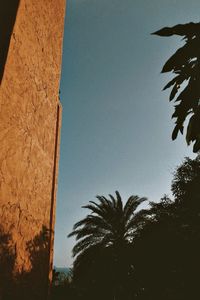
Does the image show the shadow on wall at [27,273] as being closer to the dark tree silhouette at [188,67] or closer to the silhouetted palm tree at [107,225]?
the dark tree silhouette at [188,67]

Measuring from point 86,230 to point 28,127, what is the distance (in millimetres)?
13044

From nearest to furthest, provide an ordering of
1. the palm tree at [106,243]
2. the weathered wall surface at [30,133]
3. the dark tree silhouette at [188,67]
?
1. the dark tree silhouette at [188,67]
2. the weathered wall surface at [30,133]
3. the palm tree at [106,243]

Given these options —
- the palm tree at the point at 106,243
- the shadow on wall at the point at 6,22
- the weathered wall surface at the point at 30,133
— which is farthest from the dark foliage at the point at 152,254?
the shadow on wall at the point at 6,22

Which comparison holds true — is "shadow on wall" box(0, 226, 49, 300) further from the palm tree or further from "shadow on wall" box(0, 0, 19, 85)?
the palm tree

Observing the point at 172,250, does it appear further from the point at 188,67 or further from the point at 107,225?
the point at 188,67

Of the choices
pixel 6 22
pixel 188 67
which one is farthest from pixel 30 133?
pixel 188 67

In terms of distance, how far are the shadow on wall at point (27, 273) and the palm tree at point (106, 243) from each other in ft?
35.1

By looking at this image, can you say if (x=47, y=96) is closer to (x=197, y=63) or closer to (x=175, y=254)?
(x=197, y=63)

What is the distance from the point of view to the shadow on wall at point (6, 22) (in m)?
5.22

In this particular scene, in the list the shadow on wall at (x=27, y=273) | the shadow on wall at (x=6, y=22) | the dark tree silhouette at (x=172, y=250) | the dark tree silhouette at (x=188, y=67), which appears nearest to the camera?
the dark tree silhouette at (x=188, y=67)

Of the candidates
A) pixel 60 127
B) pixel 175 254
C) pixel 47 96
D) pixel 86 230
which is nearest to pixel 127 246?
pixel 86 230

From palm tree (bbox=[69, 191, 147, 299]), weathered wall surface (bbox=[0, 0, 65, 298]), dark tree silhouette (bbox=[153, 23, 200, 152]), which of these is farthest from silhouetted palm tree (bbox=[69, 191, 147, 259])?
dark tree silhouette (bbox=[153, 23, 200, 152])

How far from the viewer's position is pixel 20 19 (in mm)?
5762

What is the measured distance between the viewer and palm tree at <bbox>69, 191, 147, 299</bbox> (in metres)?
16.8
